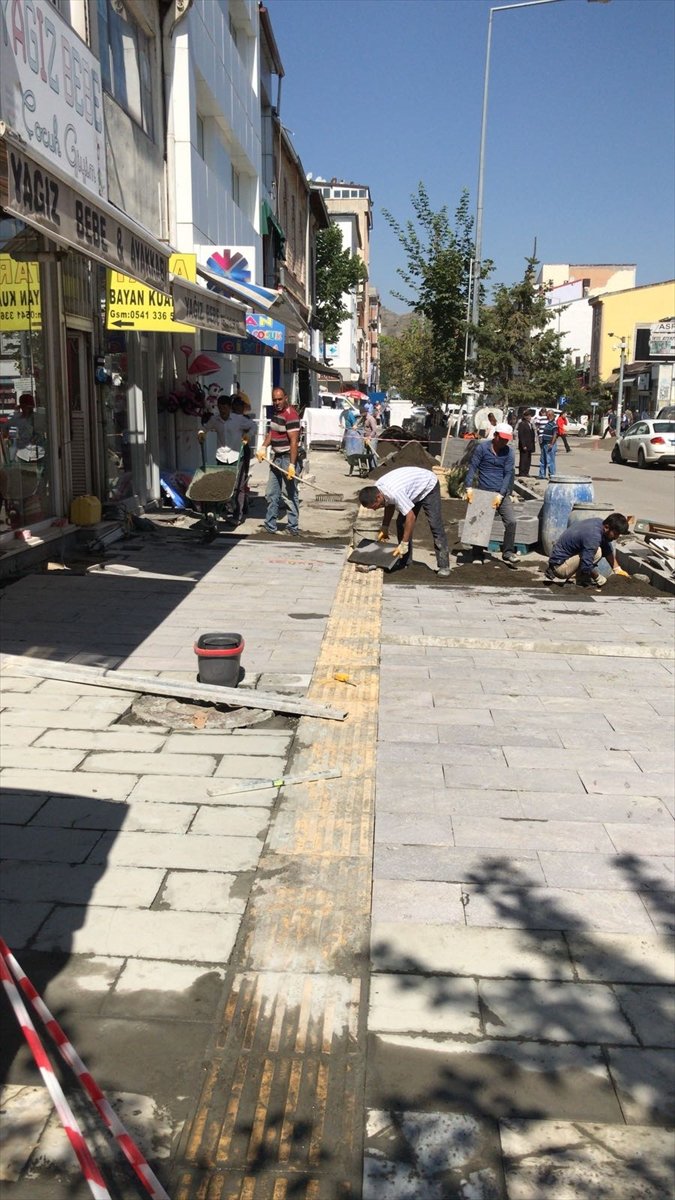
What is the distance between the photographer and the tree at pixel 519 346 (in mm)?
27875

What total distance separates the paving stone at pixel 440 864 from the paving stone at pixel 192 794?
0.72 m

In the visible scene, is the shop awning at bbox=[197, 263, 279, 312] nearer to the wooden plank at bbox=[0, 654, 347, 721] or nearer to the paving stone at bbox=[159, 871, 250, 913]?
the wooden plank at bbox=[0, 654, 347, 721]

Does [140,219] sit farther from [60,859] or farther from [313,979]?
[313,979]

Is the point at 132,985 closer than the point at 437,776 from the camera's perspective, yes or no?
Yes

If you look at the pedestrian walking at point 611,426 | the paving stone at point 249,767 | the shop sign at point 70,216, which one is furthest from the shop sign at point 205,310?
the pedestrian walking at point 611,426

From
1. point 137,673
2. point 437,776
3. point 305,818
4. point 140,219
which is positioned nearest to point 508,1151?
point 305,818

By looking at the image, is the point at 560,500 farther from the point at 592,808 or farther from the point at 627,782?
the point at 592,808

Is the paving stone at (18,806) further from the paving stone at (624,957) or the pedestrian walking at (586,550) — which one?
the pedestrian walking at (586,550)

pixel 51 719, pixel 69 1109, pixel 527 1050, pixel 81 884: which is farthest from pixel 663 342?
pixel 69 1109

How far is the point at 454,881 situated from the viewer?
4.11m

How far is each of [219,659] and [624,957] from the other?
337 cm

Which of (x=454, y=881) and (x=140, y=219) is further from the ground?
(x=140, y=219)

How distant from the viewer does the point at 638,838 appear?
4.52 metres

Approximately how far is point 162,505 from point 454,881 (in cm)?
1222
